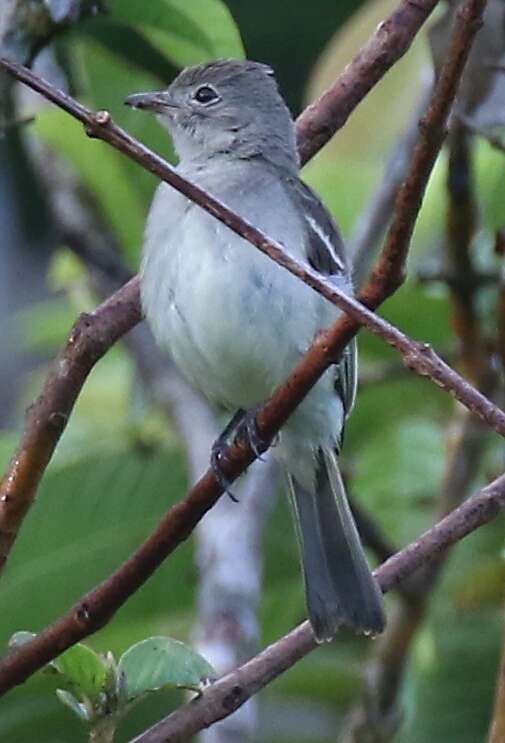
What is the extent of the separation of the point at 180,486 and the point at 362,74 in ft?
4.54

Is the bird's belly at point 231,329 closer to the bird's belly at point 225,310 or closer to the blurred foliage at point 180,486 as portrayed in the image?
the bird's belly at point 225,310

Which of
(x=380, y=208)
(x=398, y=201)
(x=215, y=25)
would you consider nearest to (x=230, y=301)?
(x=215, y=25)

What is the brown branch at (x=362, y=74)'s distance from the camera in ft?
7.89

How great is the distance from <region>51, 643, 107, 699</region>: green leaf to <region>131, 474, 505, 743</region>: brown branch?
112 mm

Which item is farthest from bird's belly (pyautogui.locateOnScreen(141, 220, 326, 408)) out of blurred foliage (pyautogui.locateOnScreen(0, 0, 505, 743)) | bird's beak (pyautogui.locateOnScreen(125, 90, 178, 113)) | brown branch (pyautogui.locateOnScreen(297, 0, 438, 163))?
bird's beak (pyautogui.locateOnScreen(125, 90, 178, 113))

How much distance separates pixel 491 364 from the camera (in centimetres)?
367

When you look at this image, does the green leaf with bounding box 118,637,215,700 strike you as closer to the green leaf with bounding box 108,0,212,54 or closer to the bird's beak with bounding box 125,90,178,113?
the green leaf with bounding box 108,0,212,54

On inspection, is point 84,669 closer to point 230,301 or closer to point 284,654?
point 284,654

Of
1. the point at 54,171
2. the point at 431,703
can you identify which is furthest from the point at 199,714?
the point at 54,171

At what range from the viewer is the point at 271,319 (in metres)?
3.02

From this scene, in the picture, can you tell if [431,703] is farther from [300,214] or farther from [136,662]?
[136,662]

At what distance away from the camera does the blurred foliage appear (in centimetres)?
355

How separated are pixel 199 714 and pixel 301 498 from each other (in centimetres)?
143

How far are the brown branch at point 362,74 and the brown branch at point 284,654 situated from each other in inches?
27.7
